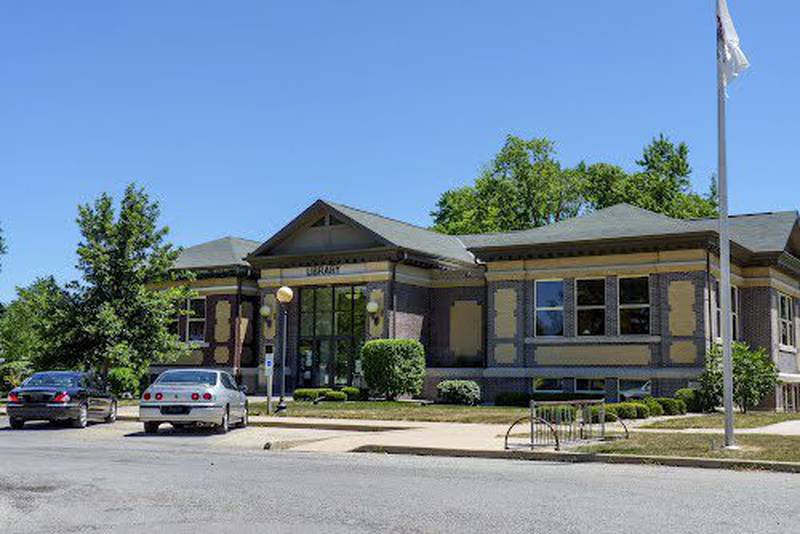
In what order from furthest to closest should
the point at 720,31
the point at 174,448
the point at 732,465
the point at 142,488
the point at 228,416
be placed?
the point at 228,416
the point at 174,448
the point at 720,31
the point at 732,465
the point at 142,488

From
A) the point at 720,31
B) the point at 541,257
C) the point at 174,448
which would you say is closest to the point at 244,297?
the point at 541,257

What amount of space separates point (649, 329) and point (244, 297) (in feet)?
60.5

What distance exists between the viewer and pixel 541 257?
32.9m

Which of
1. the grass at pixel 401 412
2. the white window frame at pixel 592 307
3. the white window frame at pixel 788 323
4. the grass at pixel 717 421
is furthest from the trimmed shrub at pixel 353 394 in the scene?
the white window frame at pixel 788 323

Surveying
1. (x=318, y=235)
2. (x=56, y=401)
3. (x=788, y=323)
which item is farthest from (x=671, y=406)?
(x=56, y=401)

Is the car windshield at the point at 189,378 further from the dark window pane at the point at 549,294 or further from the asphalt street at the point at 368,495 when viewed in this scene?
the dark window pane at the point at 549,294

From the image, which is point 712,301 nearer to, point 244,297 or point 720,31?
point 720,31

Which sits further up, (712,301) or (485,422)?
(712,301)

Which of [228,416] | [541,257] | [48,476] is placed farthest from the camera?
[541,257]

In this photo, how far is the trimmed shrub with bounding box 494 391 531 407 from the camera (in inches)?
1205

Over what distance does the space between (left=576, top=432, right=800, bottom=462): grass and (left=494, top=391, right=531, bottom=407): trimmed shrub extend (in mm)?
11699

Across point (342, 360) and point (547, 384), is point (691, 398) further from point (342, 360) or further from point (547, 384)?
point (342, 360)

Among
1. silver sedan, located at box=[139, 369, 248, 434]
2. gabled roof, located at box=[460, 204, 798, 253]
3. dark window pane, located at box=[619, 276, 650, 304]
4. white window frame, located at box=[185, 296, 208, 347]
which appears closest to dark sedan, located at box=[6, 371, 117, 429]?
silver sedan, located at box=[139, 369, 248, 434]

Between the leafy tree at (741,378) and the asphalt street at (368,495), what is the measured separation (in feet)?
47.1
